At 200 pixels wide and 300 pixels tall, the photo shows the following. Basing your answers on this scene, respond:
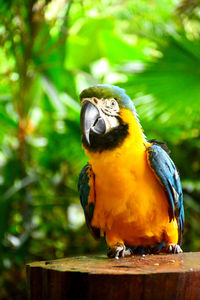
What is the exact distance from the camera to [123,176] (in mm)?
1407

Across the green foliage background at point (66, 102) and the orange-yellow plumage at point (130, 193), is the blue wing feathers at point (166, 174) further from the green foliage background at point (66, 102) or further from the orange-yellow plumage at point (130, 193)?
the green foliage background at point (66, 102)

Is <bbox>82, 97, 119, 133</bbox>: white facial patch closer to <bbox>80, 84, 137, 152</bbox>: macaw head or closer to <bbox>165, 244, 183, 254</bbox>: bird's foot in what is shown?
<bbox>80, 84, 137, 152</bbox>: macaw head

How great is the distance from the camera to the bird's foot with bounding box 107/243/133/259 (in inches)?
55.4

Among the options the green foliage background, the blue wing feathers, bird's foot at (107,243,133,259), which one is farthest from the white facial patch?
the green foliage background

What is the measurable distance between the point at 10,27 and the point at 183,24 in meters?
1.49

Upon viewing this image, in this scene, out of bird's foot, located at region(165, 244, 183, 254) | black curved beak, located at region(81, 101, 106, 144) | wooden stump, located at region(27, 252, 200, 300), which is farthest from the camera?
bird's foot, located at region(165, 244, 183, 254)

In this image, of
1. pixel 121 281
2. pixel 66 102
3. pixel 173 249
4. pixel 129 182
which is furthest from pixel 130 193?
pixel 66 102

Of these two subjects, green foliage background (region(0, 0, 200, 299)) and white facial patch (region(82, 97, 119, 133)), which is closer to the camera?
white facial patch (region(82, 97, 119, 133))

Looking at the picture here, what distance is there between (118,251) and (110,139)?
38 centimetres

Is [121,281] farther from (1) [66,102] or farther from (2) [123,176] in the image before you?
(1) [66,102]

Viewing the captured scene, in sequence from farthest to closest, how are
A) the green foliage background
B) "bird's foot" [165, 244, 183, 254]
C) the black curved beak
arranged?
the green foliage background
"bird's foot" [165, 244, 183, 254]
the black curved beak

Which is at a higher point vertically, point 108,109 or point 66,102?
point 66,102

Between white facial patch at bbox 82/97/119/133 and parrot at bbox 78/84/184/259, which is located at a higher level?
white facial patch at bbox 82/97/119/133

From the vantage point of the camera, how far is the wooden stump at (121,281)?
3.20ft
